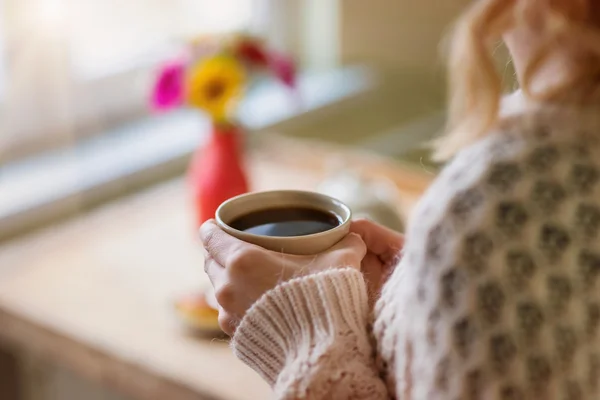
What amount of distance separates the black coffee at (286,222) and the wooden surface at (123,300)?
0.38 meters

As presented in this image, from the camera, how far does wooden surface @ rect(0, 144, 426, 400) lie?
0.92 meters

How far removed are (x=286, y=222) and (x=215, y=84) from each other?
2.22ft

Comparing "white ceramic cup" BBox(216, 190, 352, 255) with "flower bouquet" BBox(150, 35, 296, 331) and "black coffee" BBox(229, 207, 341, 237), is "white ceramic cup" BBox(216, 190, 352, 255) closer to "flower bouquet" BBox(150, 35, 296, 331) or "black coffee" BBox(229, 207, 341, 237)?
"black coffee" BBox(229, 207, 341, 237)

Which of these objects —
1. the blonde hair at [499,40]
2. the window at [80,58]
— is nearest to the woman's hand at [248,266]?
the blonde hair at [499,40]

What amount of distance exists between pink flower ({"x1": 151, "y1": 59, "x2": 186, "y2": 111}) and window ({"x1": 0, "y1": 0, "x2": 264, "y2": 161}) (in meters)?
0.22

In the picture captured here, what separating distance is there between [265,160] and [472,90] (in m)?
1.06

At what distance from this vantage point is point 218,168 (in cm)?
114

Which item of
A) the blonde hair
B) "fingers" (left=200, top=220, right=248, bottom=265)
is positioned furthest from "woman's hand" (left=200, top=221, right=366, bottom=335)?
the blonde hair

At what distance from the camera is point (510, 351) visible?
40 centimetres

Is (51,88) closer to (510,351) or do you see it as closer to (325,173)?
(325,173)

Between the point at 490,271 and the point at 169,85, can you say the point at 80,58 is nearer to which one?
the point at 169,85

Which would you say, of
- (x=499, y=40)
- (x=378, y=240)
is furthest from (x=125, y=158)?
(x=499, y=40)

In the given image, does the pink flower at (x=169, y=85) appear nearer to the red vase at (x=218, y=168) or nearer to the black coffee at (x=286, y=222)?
the red vase at (x=218, y=168)

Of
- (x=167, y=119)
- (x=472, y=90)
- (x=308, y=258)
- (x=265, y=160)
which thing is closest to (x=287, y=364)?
(x=308, y=258)
